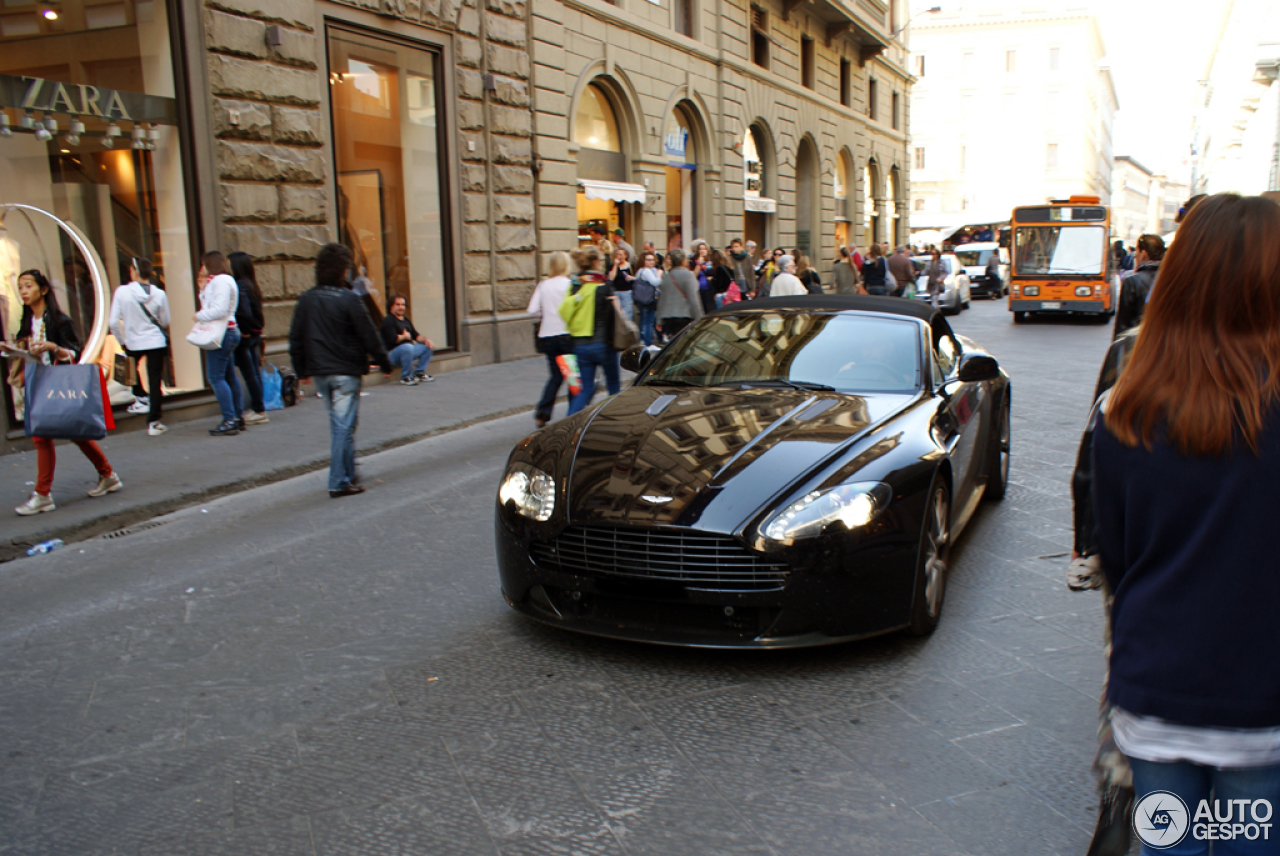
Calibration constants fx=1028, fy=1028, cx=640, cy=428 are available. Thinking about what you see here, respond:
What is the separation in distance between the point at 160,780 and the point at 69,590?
258cm

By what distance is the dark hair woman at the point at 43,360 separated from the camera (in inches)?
263

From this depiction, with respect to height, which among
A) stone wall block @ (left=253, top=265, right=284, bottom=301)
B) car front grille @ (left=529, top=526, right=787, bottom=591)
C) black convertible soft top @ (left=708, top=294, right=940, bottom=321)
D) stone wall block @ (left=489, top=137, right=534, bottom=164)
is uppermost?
stone wall block @ (left=489, top=137, right=534, bottom=164)

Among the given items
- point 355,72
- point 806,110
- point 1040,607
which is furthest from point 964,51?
point 1040,607

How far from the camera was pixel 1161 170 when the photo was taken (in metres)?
199

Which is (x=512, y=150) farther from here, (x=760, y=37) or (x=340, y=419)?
(x=760, y=37)

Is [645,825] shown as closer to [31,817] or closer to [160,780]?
[160,780]

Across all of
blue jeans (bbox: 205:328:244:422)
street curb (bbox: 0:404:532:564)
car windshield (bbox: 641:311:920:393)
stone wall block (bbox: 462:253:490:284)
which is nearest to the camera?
car windshield (bbox: 641:311:920:393)

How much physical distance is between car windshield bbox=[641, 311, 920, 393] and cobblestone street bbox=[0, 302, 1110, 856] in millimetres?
1084

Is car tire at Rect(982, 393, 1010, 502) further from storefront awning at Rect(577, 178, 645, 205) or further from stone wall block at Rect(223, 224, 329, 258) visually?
storefront awning at Rect(577, 178, 645, 205)

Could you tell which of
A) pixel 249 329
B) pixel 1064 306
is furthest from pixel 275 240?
pixel 1064 306

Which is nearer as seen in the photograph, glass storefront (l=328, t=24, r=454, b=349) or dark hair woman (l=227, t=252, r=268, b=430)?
dark hair woman (l=227, t=252, r=268, b=430)

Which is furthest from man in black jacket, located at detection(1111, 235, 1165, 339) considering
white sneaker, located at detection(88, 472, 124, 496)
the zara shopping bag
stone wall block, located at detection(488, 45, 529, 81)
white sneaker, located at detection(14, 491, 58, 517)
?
stone wall block, located at detection(488, 45, 529, 81)

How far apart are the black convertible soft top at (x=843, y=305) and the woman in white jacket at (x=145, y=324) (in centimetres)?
618

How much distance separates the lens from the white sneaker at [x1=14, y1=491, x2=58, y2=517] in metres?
6.65
